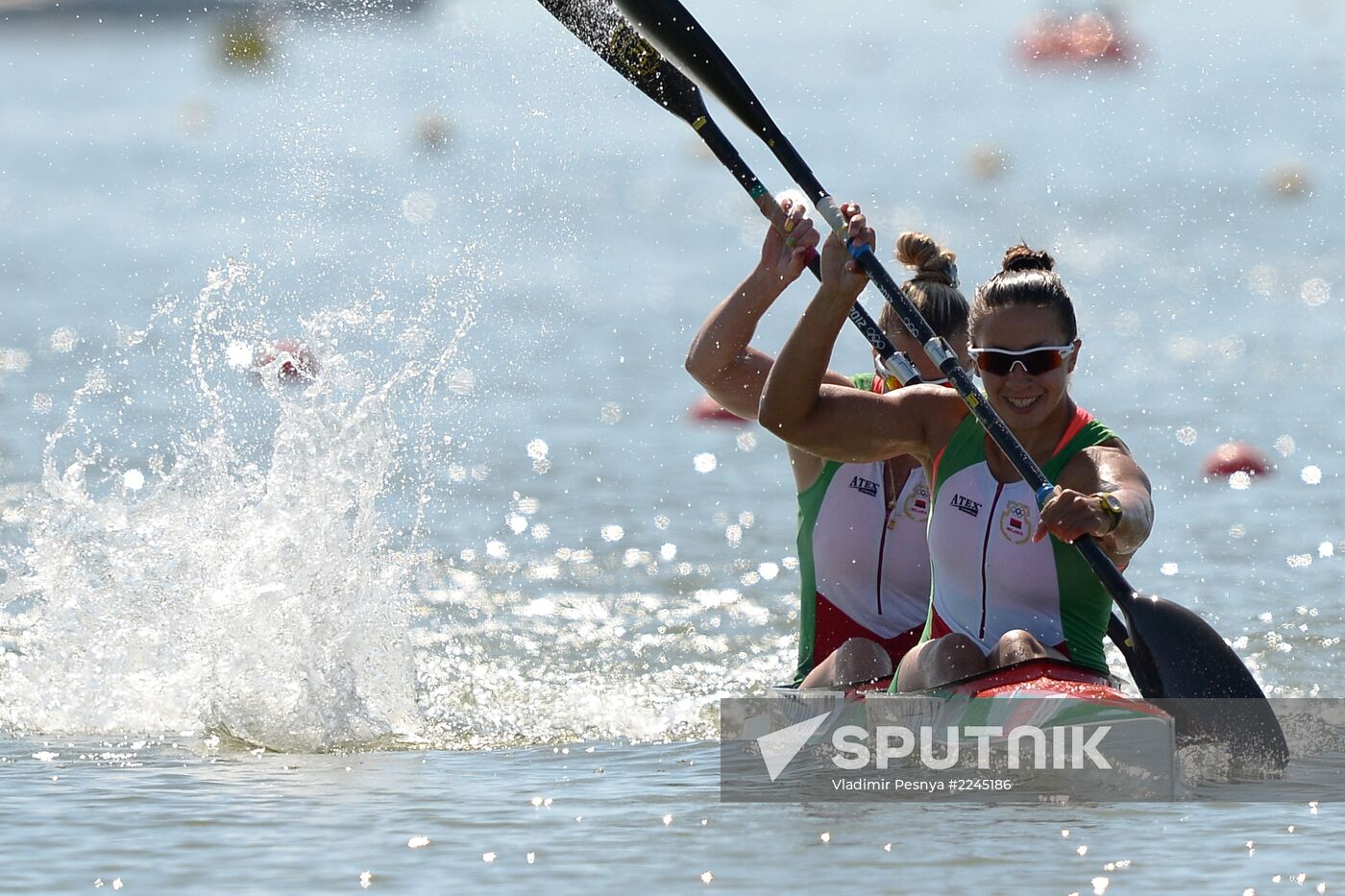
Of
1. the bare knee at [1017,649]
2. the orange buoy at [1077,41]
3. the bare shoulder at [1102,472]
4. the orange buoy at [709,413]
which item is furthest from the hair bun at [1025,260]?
the orange buoy at [1077,41]

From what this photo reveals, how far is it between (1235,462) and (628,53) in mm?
6679

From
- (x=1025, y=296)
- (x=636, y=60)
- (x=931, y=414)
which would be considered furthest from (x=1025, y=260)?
(x=636, y=60)

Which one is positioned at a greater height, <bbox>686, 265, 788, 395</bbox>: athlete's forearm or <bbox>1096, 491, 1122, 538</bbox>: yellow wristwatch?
<bbox>686, 265, 788, 395</bbox>: athlete's forearm

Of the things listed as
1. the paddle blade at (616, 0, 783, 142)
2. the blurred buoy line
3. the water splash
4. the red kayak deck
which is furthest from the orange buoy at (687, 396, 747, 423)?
the blurred buoy line

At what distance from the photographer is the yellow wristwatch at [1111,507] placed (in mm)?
4652

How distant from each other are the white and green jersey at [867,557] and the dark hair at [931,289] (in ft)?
0.99

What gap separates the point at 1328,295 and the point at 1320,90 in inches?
802

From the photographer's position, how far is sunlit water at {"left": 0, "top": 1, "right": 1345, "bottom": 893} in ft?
15.6

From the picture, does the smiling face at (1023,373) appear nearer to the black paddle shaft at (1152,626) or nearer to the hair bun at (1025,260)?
the black paddle shaft at (1152,626)

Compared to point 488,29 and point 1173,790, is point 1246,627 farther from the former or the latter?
point 488,29

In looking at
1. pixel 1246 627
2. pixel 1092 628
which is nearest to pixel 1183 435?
pixel 1246 627

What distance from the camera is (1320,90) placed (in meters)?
36.2

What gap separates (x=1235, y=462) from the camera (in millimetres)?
11633

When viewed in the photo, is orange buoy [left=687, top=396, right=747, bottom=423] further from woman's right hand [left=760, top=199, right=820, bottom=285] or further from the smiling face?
the smiling face
